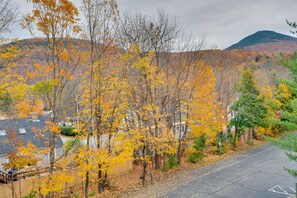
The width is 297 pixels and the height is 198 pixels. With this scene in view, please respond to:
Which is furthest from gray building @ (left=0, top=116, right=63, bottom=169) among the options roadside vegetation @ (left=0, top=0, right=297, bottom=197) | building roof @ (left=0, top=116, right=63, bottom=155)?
roadside vegetation @ (left=0, top=0, right=297, bottom=197)

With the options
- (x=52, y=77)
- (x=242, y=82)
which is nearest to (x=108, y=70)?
(x=52, y=77)

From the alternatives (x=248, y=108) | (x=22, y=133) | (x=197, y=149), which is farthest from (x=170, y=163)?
(x=22, y=133)

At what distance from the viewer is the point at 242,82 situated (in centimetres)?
2988

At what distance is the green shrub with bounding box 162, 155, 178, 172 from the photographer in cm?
2136

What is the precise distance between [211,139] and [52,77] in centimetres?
1535

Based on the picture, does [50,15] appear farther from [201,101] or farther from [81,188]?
Answer: [201,101]

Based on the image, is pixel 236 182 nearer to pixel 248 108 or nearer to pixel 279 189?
pixel 279 189

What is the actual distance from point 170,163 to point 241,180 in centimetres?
544

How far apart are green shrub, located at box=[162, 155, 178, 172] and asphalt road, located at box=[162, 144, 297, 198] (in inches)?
69.8

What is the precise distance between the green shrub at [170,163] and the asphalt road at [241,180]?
1773 mm

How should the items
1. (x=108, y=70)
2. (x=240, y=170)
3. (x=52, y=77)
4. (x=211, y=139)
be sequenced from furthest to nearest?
(x=211, y=139) → (x=240, y=170) → (x=108, y=70) → (x=52, y=77)

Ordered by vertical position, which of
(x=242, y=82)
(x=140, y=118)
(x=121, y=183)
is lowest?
(x=121, y=183)

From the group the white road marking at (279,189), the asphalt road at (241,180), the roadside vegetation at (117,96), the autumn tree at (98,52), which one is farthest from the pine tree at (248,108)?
the autumn tree at (98,52)

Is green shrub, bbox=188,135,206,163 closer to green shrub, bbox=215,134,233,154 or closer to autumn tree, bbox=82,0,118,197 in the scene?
green shrub, bbox=215,134,233,154
